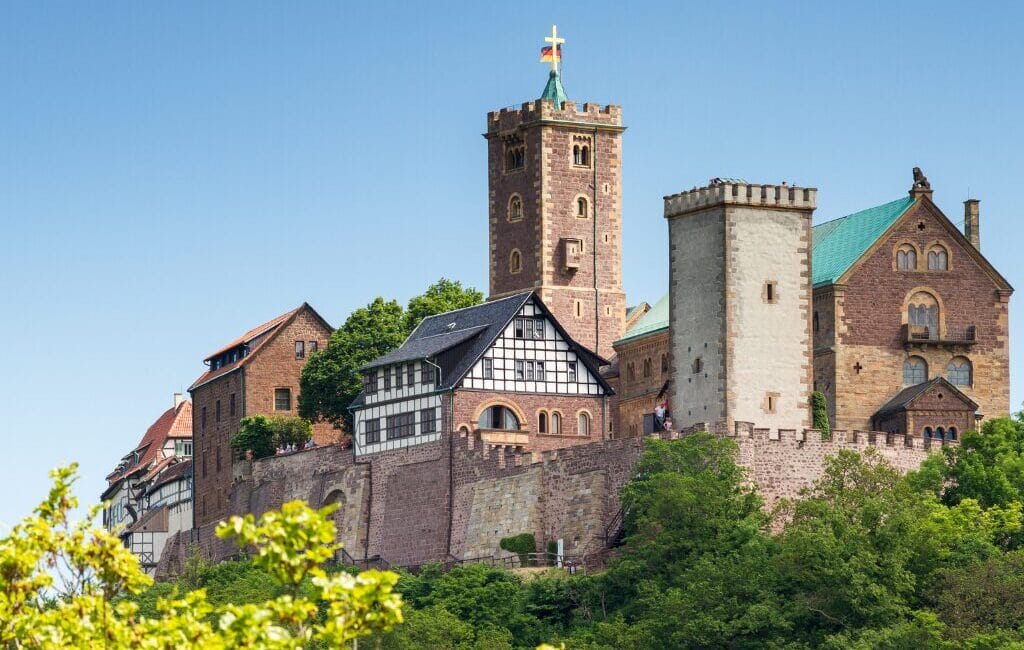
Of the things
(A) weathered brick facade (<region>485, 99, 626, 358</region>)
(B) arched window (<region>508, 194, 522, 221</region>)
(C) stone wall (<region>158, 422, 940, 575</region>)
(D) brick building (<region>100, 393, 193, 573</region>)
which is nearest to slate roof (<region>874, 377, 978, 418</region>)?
(C) stone wall (<region>158, 422, 940, 575</region>)

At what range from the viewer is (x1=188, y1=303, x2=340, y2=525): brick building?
104 metres

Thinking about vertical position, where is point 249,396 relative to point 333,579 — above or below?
above

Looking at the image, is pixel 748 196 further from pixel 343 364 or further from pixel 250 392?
pixel 250 392

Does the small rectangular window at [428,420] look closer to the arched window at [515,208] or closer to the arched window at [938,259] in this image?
the arched window at [515,208]

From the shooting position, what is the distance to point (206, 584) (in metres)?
91.4

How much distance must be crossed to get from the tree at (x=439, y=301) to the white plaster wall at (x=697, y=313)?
68.5 ft

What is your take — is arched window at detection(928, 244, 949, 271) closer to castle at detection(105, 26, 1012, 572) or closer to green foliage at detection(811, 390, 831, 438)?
castle at detection(105, 26, 1012, 572)

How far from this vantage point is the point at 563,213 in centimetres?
9819

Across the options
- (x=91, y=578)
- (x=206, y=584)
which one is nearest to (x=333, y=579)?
(x=91, y=578)

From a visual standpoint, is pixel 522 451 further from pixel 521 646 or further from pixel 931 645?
pixel 931 645

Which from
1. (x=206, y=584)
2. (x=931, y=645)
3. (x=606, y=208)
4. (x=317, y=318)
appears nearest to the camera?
(x=931, y=645)

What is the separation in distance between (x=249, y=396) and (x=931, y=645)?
4230 centimetres

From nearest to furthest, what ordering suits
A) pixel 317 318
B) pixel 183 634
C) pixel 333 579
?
pixel 333 579
pixel 183 634
pixel 317 318

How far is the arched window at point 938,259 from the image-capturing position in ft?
284
